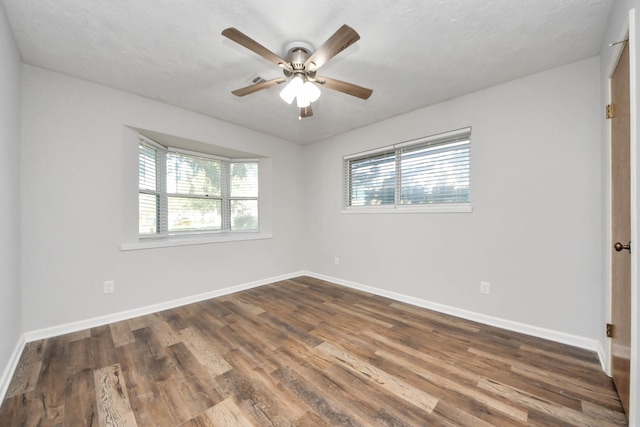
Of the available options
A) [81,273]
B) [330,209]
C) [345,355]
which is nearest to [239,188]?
[330,209]

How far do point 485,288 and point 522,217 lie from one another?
786mm

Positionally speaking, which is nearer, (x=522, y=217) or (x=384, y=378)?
(x=384, y=378)

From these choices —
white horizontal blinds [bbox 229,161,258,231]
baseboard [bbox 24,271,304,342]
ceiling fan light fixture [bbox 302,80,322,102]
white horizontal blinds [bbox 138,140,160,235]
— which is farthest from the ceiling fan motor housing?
baseboard [bbox 24,271,304,342]

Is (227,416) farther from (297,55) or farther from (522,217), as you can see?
(522,217)

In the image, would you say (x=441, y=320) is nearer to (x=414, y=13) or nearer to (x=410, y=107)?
(x=410, y=107)

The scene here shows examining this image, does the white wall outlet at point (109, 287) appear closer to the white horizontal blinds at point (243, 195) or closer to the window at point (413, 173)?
the white horizontal blinds at point (243, 195)

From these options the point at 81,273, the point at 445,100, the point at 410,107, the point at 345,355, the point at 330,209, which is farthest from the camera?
the point at 330,209

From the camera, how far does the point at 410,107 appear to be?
2.93 meters

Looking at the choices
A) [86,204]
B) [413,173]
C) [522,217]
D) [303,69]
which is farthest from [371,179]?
[86,204]

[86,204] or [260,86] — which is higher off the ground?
[260,86]

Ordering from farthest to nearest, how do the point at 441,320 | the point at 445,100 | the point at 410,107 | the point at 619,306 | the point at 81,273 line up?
the point at 410,107, the point at 445,100, the point at 441,320, the point at 81,273, the point at 619,306

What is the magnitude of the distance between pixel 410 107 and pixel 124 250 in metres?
3.61

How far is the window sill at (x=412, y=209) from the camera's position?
8.71 feet

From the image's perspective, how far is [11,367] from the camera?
5.57ft
